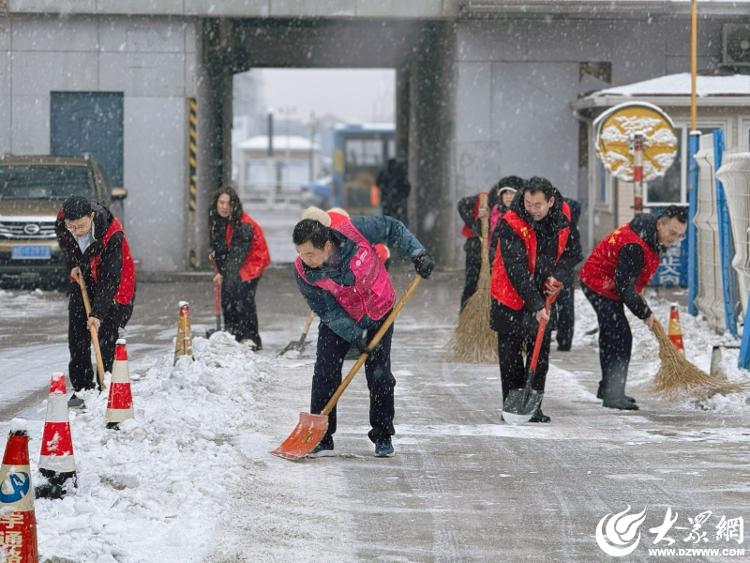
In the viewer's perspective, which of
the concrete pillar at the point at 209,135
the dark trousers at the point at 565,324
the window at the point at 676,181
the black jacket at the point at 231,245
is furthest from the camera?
the concrete pillar at the point at 209,135

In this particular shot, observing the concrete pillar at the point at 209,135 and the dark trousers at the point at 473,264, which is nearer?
the dark trousers at the point at 473,264

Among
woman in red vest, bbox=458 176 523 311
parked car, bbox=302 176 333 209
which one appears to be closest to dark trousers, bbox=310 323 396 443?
woman in red vest, bbox=458 176 523 311

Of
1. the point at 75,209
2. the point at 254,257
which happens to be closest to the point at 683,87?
the point at 254,257

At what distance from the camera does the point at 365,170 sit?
51.8 metres

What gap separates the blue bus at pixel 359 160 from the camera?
5066cm

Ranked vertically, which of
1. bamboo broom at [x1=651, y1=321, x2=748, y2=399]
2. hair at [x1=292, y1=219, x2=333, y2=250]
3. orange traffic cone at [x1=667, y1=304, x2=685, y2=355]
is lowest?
bamboo broom at [x1=651, y1=321, x2=748, y2=399]

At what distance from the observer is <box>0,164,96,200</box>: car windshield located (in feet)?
65.3

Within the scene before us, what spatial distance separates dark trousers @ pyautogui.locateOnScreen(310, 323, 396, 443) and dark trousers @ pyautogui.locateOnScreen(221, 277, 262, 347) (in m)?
4.95

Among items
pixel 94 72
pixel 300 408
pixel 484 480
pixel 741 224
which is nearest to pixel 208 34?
pixel 94 72

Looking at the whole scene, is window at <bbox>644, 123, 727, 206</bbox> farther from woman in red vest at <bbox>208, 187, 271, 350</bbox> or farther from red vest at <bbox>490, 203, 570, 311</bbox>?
red vest at <bbox>490, 203, 570, 311</bbox>

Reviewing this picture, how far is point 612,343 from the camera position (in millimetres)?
9922

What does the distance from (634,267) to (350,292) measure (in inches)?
97.6

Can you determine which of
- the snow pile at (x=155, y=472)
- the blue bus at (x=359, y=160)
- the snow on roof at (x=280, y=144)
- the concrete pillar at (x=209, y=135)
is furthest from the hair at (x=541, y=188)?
the snow on roof at (x=280, y=144)

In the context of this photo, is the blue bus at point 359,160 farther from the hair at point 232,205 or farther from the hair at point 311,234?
the hair at point 311,234
